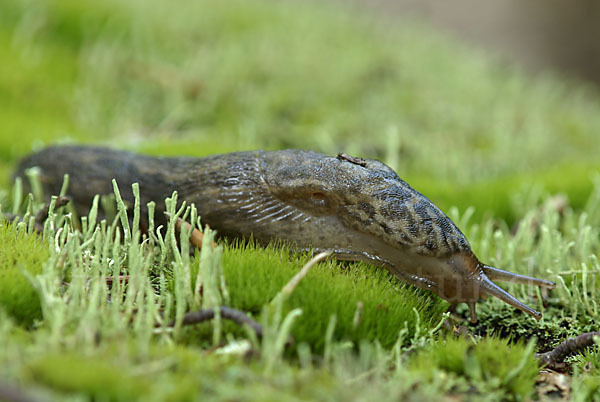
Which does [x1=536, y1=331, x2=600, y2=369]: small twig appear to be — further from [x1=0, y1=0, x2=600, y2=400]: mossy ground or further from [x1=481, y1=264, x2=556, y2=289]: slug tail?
[x1=481, y1=264, x2=556, y2=289]: slug tail

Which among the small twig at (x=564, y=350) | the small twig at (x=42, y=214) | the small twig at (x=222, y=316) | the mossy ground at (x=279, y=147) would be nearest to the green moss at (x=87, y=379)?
the mossy ground at (x=279, y=147)

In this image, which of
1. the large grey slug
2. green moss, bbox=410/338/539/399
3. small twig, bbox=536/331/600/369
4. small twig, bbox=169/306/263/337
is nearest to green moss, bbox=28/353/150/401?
small twig, bbox=169/306/263/337

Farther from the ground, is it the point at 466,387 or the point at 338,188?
the point at 338,188

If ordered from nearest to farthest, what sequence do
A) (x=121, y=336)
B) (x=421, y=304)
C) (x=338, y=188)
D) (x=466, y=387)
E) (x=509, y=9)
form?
(x=121, y=336) → (x=466, y=387) → (x=421, y=304) → (x=338, y=188) → (x=509, y=9)

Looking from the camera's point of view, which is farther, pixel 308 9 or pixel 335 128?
pixel 308 9

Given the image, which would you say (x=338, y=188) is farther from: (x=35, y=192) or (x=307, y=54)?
(x=307, y=54)

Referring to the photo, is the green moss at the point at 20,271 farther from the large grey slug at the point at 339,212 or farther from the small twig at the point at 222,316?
the large grey slug at the point at 339,212

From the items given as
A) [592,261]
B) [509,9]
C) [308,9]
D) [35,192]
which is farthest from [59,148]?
[509,9]
